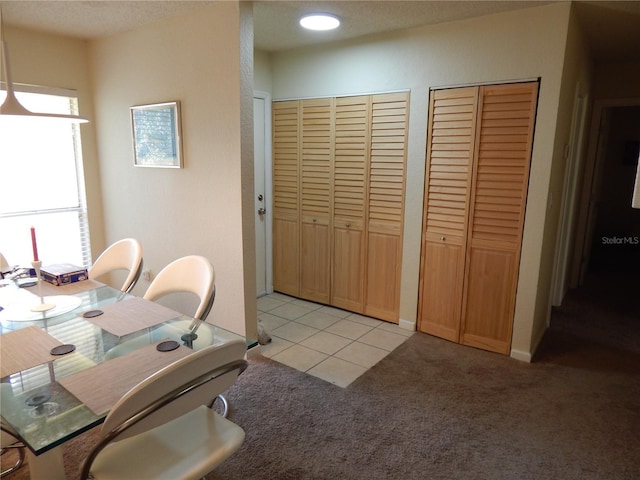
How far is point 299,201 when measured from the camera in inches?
151

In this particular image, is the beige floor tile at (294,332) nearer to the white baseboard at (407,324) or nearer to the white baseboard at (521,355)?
the white baseboard at (407,324)

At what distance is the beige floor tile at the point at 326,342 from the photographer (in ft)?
9.89

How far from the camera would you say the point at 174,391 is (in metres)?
1.17

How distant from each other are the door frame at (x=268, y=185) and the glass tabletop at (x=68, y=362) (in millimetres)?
2088

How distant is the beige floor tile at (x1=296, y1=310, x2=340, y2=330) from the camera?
3.44m

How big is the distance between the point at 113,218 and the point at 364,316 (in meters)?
2.32

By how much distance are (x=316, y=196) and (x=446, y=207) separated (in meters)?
1.18

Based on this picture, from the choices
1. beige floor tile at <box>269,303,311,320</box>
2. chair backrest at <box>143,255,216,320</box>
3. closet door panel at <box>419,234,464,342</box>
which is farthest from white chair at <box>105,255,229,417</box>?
closet door panel at <box>419,234,464,342</box>

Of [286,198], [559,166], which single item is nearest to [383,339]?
[286,198]

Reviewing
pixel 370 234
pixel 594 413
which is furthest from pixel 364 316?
pixel 594 413

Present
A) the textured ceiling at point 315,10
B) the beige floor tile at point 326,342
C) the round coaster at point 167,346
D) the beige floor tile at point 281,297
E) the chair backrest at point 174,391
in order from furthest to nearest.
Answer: the beige floor tile at point 281,297, the beige floor tile at point 326,342, the textured ceiling at point 315,10, the round coaster at point 167,346, the chair backrest at point 174,391

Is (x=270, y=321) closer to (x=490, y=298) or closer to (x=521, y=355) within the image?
(x=490, y=298)

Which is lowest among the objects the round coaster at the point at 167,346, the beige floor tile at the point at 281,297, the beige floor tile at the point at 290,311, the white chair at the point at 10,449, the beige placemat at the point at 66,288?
the white chair at the point at 10,449

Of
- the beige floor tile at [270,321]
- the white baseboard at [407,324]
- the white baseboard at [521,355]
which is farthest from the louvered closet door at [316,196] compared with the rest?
the white baseboard at [521,355]
